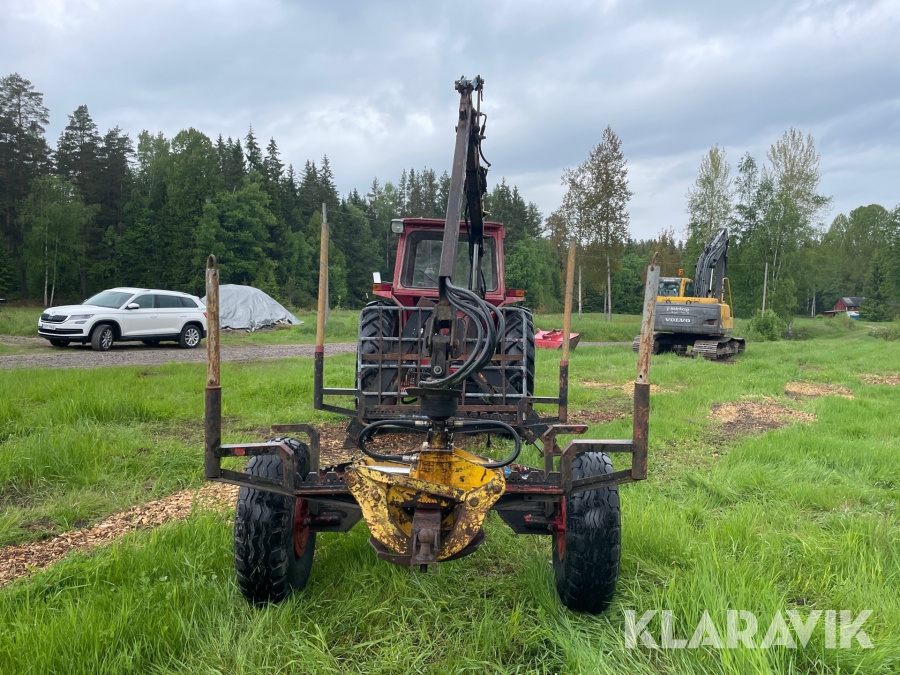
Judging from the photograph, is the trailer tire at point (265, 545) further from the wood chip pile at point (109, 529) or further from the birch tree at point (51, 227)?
the birch tree at point (51, 227)

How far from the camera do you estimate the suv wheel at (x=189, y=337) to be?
14.1m

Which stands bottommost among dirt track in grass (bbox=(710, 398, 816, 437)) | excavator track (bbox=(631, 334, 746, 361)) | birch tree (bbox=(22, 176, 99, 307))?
dirt track in grass (bbox=(710, 398, 816, 437))

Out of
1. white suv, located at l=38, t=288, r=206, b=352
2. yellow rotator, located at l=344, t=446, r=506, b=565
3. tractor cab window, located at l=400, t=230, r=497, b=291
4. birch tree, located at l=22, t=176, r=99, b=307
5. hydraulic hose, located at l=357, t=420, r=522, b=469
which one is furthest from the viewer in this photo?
birch tree, located at l=22, t=176, r=99, b=307

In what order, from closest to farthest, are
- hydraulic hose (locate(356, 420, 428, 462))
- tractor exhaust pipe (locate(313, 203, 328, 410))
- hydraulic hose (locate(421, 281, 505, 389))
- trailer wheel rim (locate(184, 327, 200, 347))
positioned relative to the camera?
hydraulic hose (locate(421, 281, 505, 389)) → hydraulic hose (locate(356, 420, 428, 462)) → tractor exhaust pipe (locate(313, 203, 328, 410)) → trailer wheel rim (locate(184, 327, 200, 347))

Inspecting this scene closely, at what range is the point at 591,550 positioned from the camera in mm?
2133

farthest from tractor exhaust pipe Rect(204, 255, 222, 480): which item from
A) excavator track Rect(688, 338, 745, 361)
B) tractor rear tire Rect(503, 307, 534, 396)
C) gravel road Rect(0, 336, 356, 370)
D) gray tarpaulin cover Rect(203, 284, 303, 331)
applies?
gray tarpaulin cover Rect(203, 284, 303, 331)

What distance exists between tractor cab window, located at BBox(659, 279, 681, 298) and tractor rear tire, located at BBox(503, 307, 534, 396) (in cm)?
1333

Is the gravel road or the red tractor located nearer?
the red tractor

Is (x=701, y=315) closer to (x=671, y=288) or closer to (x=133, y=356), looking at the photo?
(x=671, y=288)

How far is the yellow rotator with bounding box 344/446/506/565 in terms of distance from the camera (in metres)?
1.99

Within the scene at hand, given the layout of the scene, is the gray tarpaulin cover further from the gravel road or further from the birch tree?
the birch tree

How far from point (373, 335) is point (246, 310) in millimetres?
19398

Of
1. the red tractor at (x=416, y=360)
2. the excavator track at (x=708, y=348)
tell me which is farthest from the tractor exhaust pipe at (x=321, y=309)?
the excavator track at (x=708, y=348)

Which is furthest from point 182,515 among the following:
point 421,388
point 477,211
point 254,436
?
point 477,211
